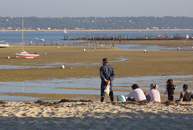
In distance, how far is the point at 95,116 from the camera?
11.4 m

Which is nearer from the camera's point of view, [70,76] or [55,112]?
[55,112]

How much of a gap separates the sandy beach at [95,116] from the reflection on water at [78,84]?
606 cm

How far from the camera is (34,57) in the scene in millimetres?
44750

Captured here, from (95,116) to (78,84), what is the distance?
1150 cm

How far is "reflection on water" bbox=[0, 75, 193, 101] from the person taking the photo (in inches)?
795

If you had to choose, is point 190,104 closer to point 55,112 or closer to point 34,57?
point 55,112

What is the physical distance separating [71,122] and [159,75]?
16.9 m

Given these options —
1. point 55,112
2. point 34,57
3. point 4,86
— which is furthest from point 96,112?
point 34,57

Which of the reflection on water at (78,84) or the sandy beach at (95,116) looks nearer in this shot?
the sandy beach at (95,116)

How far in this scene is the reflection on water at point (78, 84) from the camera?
2020 centimetres

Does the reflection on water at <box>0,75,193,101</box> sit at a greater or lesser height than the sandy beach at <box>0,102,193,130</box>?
lesser

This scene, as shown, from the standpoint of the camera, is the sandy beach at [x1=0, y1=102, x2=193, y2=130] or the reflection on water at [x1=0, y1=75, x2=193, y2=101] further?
the reflection on water at [x1=0, y1=75, x2=193, y2=101]

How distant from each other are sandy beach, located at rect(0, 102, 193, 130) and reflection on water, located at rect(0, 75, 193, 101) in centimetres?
606

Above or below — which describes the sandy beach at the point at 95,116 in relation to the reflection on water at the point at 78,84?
above
